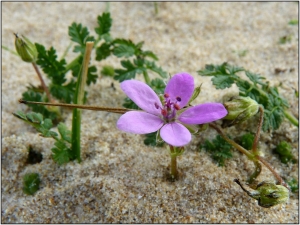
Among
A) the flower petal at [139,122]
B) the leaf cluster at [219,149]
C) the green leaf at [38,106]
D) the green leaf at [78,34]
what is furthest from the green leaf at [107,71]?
the flower petal at [139,122]

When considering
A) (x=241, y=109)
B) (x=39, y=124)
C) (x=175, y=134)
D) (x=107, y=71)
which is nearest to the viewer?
(x=175, y=134)

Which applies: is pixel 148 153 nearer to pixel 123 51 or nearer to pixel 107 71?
pixel 123 51

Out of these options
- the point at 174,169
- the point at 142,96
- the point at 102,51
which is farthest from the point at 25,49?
the point at 174,169

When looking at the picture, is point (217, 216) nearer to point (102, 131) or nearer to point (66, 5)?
point (102, 131)

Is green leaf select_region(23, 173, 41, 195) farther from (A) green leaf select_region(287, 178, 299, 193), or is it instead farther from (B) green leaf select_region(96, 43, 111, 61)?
(A) green leaf select_region(287, 178, 299, 193)

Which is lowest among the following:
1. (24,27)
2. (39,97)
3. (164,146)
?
(164,146)

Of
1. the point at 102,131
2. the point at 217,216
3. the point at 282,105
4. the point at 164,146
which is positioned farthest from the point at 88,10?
the point at 217,216
